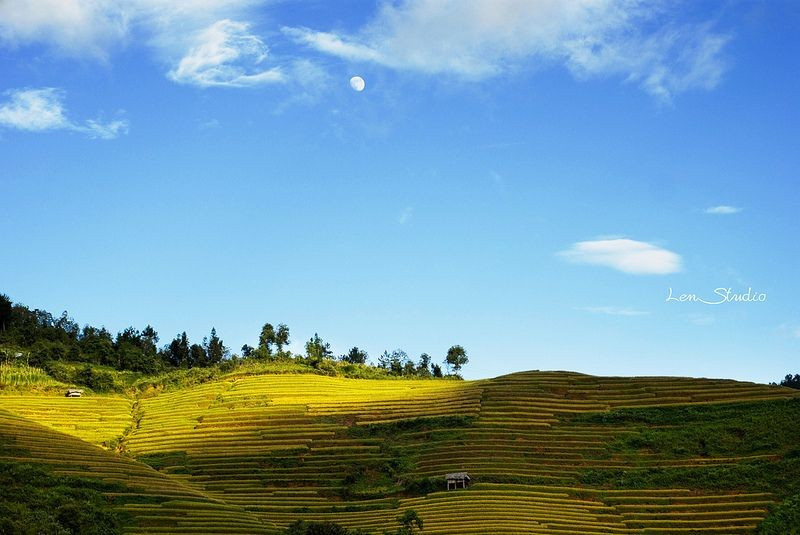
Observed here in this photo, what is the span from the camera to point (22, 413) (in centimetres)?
7481

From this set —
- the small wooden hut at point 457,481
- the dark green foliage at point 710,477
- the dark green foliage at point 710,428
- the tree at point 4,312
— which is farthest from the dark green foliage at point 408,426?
the tree at point 4,312

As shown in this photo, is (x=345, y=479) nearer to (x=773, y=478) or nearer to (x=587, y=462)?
(x=587, y=462)

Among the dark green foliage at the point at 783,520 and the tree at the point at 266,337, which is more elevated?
the tree at the point at 266,337

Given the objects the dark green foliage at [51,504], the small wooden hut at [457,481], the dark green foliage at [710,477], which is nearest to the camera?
the dark green foliage at [51,504]

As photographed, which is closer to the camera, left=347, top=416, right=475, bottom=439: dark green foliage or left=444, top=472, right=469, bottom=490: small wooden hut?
left=444, top=472, right=469, bottom=490: small wooden hut

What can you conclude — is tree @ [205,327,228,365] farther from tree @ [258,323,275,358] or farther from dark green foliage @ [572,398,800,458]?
dark green foliage @ [572,398,800,458]

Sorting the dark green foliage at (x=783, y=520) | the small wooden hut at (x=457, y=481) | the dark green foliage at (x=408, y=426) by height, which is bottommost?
the dark green foliage at (x=783, y=520)

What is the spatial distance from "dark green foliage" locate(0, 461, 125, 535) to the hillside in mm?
1534

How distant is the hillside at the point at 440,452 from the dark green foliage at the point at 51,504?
60.4 inches

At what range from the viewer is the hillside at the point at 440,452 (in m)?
51.0

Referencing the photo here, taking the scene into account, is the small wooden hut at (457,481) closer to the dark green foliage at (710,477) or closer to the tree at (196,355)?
the dark green foliage at (710,477)

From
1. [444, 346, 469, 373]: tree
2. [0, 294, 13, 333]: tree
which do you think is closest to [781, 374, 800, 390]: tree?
[444, 346, 469, 373]: tree

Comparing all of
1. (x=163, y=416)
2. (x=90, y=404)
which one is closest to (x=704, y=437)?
(x=163, y=416)

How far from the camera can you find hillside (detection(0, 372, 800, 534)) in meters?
51.0
